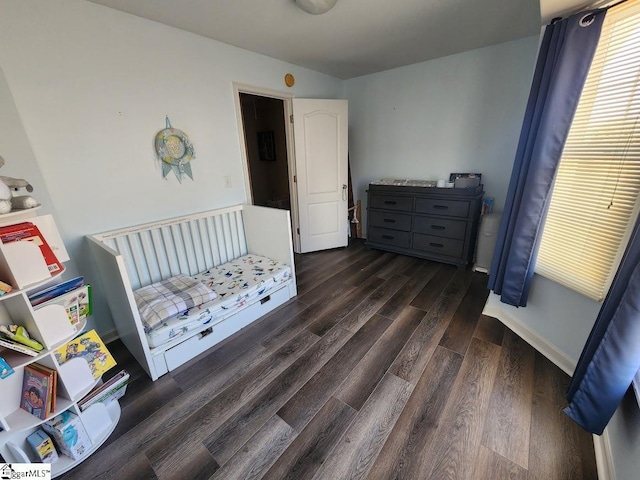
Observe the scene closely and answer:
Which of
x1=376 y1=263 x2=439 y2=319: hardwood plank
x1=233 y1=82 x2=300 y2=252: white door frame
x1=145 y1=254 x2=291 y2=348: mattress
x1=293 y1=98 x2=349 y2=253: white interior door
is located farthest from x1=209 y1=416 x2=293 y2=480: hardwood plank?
x1=293 y1=98 x2=349 y2=253: white interior door

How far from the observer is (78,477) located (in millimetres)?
1107

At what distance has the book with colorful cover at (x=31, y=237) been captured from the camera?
37.4 inches

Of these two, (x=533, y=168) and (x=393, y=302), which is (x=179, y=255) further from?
(x=533, y=168)

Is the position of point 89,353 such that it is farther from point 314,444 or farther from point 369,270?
point 369,270

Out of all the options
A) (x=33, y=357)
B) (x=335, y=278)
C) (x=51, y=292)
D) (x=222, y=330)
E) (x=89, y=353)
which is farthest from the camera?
(x=335, y=278)

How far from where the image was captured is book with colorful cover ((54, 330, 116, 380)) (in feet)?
3.80

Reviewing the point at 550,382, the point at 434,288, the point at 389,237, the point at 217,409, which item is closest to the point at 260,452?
the point at 217,409

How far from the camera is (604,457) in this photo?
3.51 ft

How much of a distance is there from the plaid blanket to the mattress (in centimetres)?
4

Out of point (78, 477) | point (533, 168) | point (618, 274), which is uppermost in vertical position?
point (533, 168)

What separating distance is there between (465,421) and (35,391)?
2.00 meters

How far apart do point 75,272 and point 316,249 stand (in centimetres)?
252

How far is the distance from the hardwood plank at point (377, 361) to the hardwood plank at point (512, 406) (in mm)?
572

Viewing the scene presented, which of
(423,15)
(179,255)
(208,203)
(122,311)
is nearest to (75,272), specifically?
(122,311)
